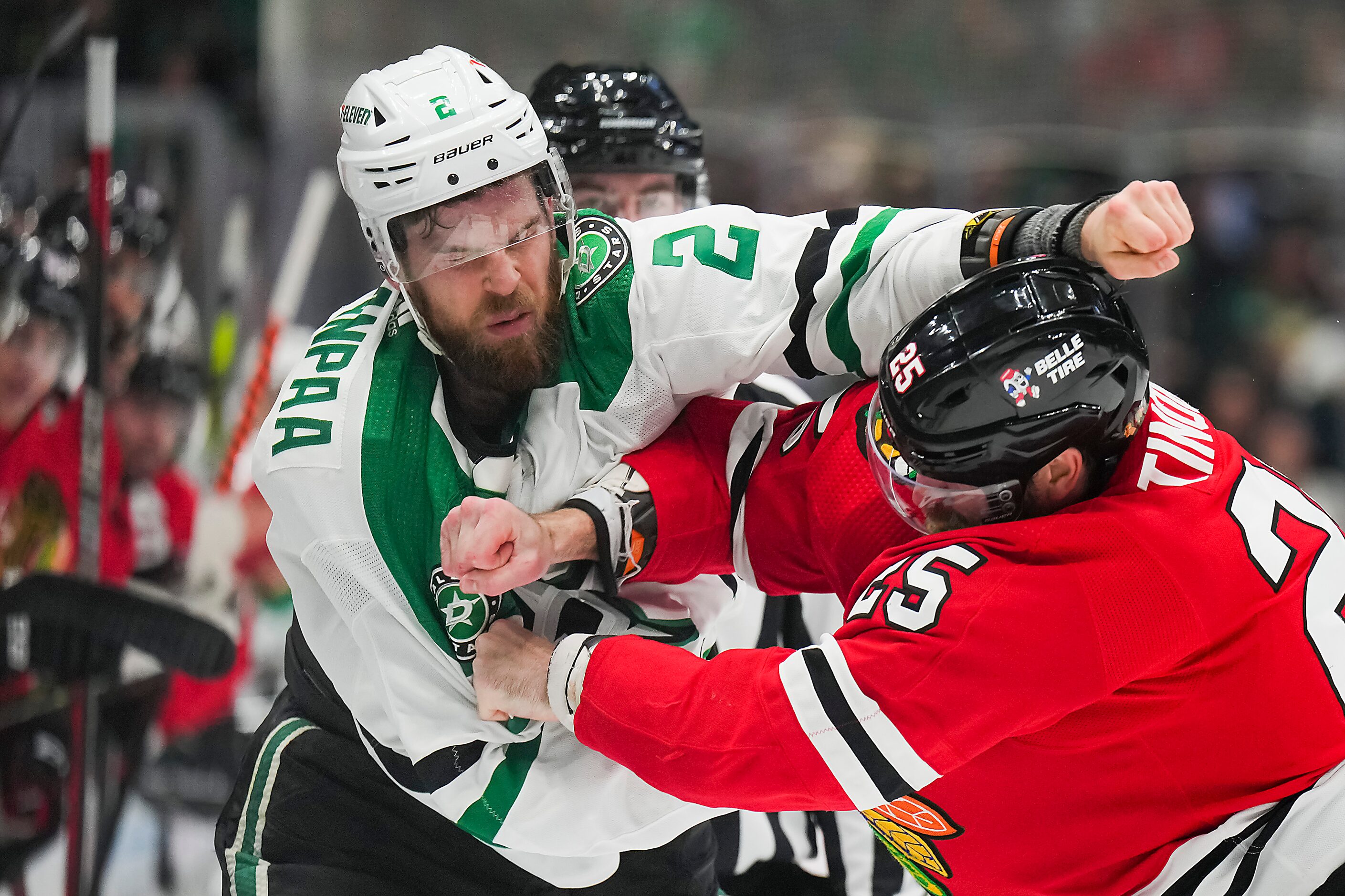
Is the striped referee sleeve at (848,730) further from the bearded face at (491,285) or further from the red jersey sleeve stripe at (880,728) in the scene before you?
the bearded face at (491,285)

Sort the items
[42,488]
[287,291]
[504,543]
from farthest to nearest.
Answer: [287,291]
[42,488]
[504,543]

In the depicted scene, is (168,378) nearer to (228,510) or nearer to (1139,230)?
(228,510)

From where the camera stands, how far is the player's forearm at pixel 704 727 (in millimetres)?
1643

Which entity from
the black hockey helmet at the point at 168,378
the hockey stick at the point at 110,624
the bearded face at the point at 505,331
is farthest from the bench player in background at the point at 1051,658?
the black hockey helmet at the point at 168,378

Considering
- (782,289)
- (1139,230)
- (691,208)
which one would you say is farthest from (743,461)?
(691,208)

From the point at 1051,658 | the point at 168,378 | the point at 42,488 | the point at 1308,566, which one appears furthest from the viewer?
the point at 168,378

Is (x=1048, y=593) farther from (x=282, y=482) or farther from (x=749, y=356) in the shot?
(x=282, y=482)

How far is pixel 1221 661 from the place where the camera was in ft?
5.18

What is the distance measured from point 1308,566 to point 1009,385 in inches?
18.3

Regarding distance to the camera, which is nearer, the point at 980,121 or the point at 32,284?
the point at 32,284

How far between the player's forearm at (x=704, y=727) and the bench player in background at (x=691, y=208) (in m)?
1.03

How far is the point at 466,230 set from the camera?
1.93 meters

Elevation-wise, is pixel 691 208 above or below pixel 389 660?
above

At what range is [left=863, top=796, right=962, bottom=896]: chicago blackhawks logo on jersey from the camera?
1.78m
